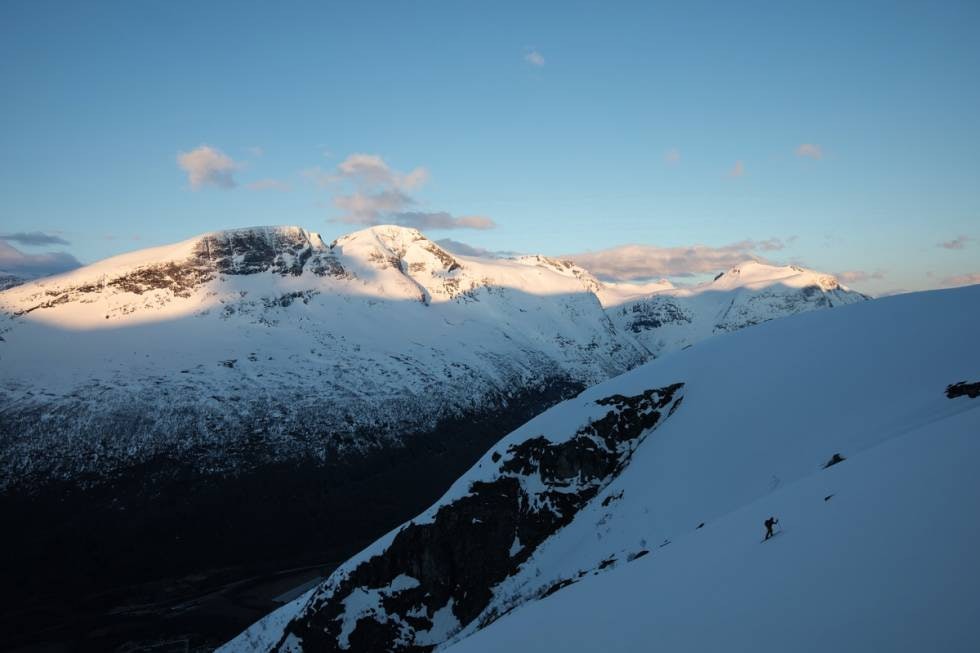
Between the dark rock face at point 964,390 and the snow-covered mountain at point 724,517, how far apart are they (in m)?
0.11

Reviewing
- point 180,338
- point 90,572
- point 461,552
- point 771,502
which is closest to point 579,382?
point 180,338

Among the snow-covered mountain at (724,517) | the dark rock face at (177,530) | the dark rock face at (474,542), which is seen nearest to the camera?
the snow-covered mountain at (724,517)

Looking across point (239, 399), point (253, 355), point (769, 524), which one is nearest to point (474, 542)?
point (769, 524)

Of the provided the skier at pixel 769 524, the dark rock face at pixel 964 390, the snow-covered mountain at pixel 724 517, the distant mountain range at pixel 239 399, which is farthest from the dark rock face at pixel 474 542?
the distant mountain range at pixel 239 399

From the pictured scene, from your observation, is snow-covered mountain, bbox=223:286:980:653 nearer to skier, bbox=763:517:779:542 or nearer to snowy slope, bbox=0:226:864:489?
skier, bbox=763:517:779:542

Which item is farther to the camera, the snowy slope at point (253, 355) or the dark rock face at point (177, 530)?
the snowy slope at point (253, 355)

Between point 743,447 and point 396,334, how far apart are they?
115195mm

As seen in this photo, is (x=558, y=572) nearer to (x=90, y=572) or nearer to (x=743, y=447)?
(x=743, y=447)

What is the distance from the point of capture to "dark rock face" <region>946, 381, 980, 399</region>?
16.2m

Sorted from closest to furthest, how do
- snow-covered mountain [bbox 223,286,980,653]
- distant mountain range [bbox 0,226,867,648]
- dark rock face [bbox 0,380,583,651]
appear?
snow-covered mountain [bbox 223,286,980,653] < dark rock face [bbox 0,380,583,651] < distant mountain range [bbox 0,226,867,648]

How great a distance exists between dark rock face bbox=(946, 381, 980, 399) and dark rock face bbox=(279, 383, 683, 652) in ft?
46.8

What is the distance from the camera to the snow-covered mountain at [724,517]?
6.29 metres

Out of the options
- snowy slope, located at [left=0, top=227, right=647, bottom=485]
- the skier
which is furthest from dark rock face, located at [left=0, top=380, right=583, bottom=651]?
the skier

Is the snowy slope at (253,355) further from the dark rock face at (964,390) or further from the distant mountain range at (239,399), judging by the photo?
the dark rock face at (964,390)
